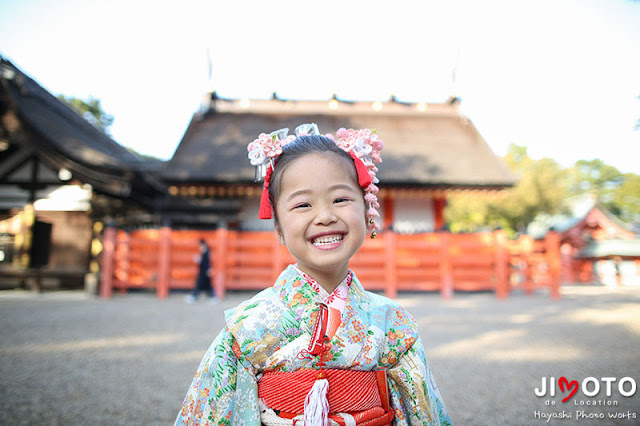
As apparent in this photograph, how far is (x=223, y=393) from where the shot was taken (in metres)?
1.07

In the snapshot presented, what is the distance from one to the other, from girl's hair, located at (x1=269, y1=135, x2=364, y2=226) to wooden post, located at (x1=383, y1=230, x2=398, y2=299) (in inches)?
242

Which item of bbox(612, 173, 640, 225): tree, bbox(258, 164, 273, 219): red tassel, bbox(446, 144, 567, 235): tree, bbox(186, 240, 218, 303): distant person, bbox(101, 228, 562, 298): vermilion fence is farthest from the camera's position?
bbox(446, 144, 567, 235): tree

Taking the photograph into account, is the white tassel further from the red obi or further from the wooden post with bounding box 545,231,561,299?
the wooden post with bounding box 545,231,561,299

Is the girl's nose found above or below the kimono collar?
above

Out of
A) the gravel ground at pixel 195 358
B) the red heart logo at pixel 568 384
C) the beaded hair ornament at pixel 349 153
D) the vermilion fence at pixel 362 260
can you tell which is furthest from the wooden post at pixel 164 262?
the red heart logo at pixel 568 384

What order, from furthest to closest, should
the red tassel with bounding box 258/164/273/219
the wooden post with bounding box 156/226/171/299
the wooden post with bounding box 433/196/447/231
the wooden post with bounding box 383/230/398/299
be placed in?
the wooden post with bounding box 433/196/447/231, the wooden post with bounding box 383/230/398/299, the wooden post with bounding box 156/226/171/299, the red tassel with bounding box 258/164/273/219

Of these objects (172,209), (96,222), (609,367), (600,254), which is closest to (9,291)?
(96,222)

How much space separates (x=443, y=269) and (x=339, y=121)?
604cm

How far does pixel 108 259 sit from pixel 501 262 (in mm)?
7907

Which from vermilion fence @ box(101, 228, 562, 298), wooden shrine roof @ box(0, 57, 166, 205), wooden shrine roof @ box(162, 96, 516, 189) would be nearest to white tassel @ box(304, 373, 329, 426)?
vermilion fence @ box(101, 228, 562, 298)

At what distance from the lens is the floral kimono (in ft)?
3.56

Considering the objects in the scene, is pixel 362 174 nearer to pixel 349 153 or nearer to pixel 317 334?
pixel 349 153

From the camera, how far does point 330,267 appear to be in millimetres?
1166

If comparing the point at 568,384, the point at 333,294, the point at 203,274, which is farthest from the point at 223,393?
the point at 203,274
